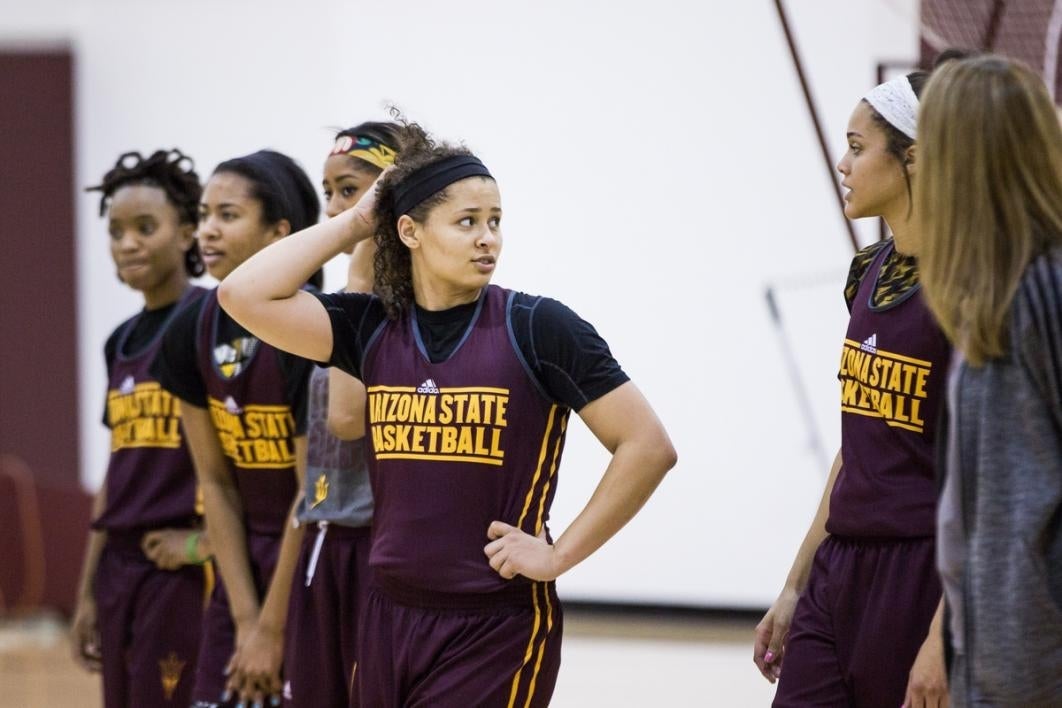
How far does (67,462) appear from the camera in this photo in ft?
30.6

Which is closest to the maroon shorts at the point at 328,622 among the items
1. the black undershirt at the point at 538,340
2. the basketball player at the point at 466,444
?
the basketball player at the point at 466,444

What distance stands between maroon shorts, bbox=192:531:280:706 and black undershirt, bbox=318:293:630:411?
91cm

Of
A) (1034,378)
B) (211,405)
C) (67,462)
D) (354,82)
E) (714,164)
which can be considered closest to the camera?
(1034,378)

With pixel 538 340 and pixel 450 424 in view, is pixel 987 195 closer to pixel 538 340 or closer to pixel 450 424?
pixel 538 340

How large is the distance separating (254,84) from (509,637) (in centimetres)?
636

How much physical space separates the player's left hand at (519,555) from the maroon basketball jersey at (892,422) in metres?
0.58

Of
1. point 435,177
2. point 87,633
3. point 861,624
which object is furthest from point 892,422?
point 87,633

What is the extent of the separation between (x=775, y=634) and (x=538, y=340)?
0.82m

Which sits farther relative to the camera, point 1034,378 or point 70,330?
point 70,330

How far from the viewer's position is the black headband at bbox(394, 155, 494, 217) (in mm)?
3006

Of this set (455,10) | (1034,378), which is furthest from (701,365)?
(1034,378)

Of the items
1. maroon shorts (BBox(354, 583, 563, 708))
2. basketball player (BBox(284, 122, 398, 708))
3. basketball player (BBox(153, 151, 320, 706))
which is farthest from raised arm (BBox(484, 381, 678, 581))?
basketball player (BBox(153, 151, 320, 706))

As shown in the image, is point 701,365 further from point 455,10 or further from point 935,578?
point 935,578

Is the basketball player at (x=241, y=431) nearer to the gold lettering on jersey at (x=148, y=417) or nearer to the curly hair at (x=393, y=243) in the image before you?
the gold lettering on jersey at (x=148, y=417)
